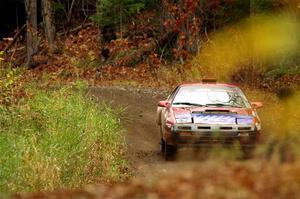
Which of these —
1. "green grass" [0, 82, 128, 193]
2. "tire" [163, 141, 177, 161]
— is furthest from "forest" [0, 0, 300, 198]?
"tire" [163, 141, 177, 161]

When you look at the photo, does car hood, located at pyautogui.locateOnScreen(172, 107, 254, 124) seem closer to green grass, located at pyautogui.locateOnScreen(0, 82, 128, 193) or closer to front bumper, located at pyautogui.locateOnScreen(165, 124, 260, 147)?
front bumper, located at pyautogui.locateOnScreen(165, 124, 260, 147)

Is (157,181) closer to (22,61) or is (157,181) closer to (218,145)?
(218,145)

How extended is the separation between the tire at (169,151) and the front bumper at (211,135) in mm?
305

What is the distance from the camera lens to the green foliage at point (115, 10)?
29859 mm

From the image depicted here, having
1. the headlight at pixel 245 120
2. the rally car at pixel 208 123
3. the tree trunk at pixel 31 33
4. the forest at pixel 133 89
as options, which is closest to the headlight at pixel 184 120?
the rally car at pixel 208 123

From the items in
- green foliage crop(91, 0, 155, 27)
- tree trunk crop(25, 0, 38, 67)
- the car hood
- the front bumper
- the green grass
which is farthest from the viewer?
tree trunk crop(25, 0, 38, 67)

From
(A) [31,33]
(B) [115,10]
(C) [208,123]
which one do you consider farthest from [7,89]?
(A) [31,33]

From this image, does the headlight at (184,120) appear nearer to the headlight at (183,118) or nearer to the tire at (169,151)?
the headlight at (183,118)

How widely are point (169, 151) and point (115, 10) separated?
18629 millimetres

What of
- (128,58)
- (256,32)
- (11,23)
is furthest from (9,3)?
(256,32)

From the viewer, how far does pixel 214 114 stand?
12828mm

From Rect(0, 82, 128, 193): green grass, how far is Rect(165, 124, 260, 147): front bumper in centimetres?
118

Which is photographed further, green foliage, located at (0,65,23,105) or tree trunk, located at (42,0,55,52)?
tree trunk, located at (42,0,55,52)

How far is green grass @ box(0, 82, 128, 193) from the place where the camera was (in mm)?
9297
